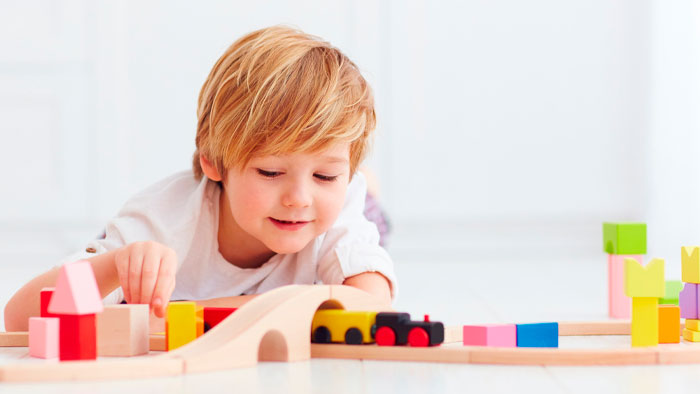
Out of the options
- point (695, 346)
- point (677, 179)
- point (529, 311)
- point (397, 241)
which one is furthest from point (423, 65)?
point (695, 346)

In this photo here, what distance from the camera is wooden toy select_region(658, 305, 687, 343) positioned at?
3.29ft

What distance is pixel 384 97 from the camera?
8.95ft

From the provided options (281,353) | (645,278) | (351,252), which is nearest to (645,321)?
(645,278)

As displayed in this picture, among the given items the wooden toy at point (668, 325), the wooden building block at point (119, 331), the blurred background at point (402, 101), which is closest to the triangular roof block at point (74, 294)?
the wooden building block at point (119, 331)

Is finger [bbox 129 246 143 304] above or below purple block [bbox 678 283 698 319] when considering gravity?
above

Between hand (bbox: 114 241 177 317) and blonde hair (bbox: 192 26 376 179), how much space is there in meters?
0.21

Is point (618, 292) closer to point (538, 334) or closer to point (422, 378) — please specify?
point (538, 334)

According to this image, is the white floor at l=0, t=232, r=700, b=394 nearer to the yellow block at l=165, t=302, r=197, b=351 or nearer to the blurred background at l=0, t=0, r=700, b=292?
the yellow block at l=165, t=302, r=197, b=351

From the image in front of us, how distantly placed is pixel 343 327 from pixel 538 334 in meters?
0.19

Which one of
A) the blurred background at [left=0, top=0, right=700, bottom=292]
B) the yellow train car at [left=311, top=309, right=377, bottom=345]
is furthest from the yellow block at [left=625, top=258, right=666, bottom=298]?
the blurred background at [left=0, top=0, right=700, bottom=292]

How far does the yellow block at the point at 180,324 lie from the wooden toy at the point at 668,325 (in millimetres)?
491

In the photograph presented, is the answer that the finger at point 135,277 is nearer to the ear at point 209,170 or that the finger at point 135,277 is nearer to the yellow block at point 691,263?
the ear at point 209,170

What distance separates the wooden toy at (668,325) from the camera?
100 centimetres

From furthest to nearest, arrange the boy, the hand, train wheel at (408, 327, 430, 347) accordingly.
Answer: the boy → the hand → train wheel at (408, 327, 430, 347)
